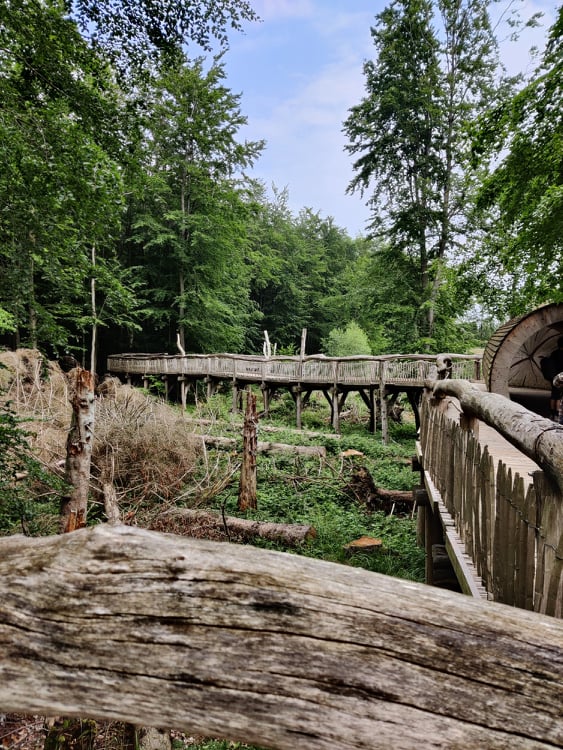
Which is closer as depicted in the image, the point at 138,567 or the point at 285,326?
the point at 138,567

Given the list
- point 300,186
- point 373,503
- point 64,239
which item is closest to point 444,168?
point 373,503

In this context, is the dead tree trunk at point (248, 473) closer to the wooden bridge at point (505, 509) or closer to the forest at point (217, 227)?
the forest at point (217, 227)

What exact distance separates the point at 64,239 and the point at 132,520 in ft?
13.7

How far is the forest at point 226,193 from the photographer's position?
5.37 meters

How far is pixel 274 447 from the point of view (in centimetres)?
1143

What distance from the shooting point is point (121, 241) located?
85.9 ft

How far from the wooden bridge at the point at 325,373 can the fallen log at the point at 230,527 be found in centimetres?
713

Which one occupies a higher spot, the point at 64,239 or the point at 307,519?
the point at 64,239

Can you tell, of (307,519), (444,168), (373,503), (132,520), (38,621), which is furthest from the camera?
(444,168)

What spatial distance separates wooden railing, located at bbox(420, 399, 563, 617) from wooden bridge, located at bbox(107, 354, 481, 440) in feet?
31.6

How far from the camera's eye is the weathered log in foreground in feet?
2.22

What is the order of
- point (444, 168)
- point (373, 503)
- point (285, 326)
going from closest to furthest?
point (373, 503), point (444, 168), point (285, 326)

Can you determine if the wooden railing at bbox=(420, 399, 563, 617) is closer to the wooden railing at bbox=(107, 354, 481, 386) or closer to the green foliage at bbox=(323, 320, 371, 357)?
the wooden railing at bbox=(107, 354, 481, 386)

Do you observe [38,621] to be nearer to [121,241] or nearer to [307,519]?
[307,519]
